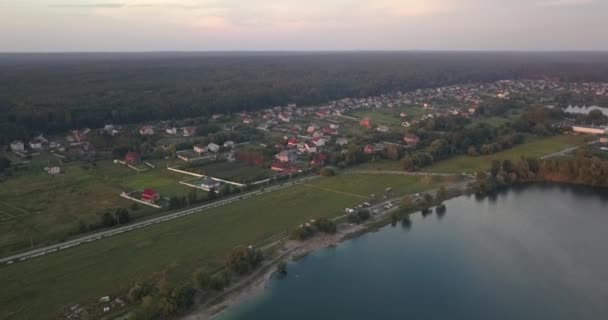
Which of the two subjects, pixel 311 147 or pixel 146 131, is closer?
pixel 311 147

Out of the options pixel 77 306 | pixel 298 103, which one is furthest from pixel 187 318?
pixel 298 103

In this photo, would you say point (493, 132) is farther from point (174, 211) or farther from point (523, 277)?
point (174, 211)

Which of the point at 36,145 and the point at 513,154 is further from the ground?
the point at 513,154

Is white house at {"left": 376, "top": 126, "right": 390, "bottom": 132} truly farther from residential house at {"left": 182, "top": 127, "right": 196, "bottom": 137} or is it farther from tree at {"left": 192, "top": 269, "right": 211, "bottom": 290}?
tree at {"left": 192, "top": 269, "right": 211, "bottom": 290}

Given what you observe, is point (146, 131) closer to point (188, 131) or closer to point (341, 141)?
point (188, 131)

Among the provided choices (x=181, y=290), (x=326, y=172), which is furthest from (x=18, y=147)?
(x=181, y=290)
